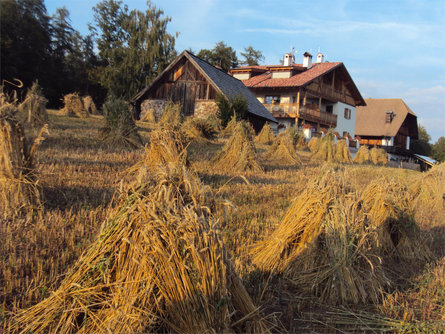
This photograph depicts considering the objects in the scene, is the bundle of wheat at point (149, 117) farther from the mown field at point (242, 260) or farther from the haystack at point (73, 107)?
the mown field at point (242, 260)

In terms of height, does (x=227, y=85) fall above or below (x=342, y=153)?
above

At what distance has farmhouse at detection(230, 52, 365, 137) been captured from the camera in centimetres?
3703

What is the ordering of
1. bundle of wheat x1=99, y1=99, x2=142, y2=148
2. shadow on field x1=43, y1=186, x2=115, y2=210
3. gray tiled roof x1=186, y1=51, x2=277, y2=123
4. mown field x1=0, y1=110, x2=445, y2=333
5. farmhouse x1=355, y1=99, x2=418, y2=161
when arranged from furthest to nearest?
farmhouse x1=355, y1=99, x2=418, y2=161 → gray tiled roof x1=186, y1=51, x2=277, y2=123 → bundle of wheat x1=99, y1=99, x2=142, y2=148 → shadow on field x1=43, y1=186, x2=115, y2=210 → mown field x1=0, y1=110, x2=445, y2=333

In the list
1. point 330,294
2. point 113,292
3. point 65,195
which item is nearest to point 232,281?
point 113,292

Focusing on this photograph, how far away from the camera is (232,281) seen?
250 centimetres

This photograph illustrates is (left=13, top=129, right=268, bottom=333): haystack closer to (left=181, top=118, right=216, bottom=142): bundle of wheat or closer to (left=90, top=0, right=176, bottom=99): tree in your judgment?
(left=181, top=118, right=216, bottom=142): bundle of wheat

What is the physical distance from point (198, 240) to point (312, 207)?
2154mm

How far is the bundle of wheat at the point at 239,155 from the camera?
11.1 meters

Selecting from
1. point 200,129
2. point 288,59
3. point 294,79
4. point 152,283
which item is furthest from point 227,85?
point 152,283

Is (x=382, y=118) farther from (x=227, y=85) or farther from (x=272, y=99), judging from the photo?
(x=227, y=85)

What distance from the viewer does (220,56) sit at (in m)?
53.3

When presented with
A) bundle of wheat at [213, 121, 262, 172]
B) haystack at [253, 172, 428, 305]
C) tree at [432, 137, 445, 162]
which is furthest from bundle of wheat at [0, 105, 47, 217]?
tree at [432, 137, 445, 162]

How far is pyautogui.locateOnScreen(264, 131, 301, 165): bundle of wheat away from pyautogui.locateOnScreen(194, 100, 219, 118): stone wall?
37.9ft

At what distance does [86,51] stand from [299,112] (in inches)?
1128
